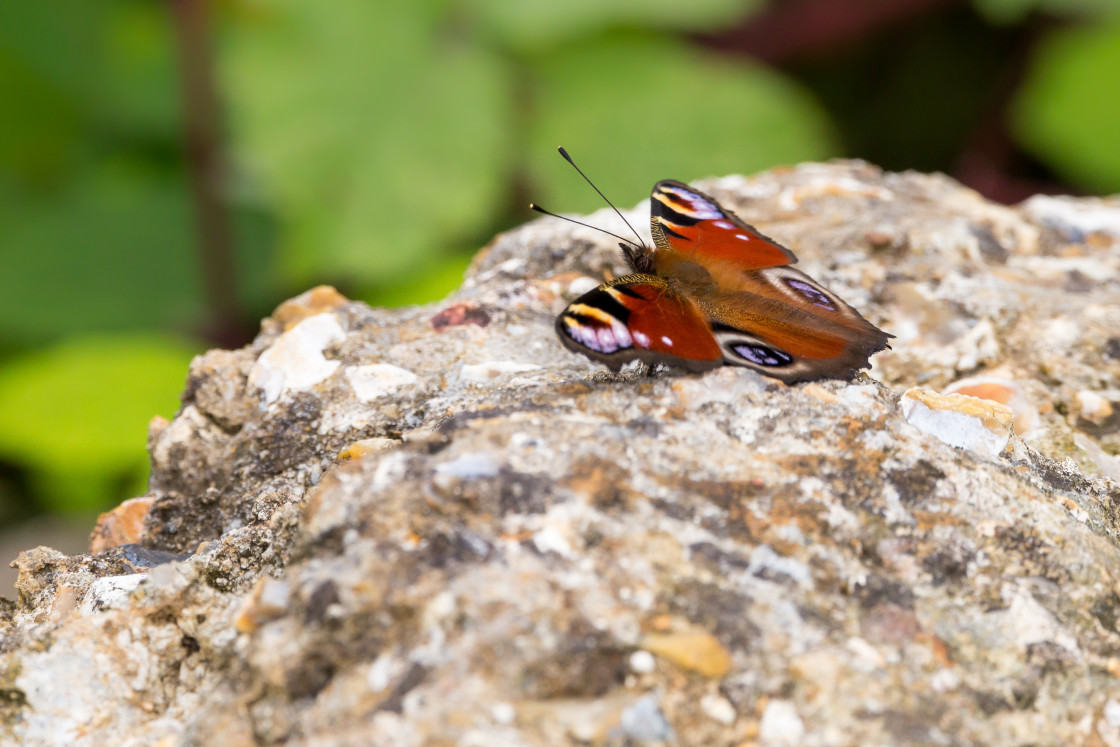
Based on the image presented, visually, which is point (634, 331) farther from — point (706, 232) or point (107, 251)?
point (107, 251)

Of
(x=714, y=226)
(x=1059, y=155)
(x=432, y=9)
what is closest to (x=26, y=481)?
(x=432, y=9)

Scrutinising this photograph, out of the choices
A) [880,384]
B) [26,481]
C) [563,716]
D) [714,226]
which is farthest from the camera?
[26,481]

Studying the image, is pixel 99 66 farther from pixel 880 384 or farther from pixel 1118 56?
pixel 1118 56

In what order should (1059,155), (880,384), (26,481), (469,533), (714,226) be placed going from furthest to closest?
1. (1059,155)
2. (26,481)
3. (714,226)
4. (880,384)
5. (469,533)

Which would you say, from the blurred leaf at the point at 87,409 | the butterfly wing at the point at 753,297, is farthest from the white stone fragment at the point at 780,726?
the blurred leaf at the point at 87,409

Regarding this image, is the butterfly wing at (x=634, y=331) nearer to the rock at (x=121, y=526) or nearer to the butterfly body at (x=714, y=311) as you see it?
the butterfly body at (x=714, y=311)

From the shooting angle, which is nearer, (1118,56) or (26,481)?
(26,481)

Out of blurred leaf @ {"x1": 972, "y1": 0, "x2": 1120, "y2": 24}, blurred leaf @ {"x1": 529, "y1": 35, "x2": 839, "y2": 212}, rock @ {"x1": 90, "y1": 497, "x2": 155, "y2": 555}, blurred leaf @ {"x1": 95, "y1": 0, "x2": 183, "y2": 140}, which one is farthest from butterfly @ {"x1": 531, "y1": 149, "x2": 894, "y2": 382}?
blurred leaf @ {"x1": 95, "y1": 0, "x2": 183, "y2": 140}

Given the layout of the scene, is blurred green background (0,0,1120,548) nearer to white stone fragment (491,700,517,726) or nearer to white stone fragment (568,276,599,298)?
white stone fragment (568,276,599,298)
